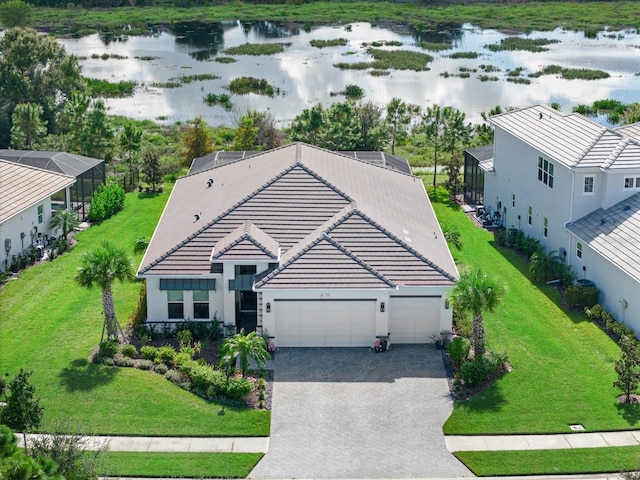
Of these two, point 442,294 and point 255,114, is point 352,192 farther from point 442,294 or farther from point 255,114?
point 255,114

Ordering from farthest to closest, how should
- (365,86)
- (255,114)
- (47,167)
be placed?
(365,86) < (255,114) < (47,167)

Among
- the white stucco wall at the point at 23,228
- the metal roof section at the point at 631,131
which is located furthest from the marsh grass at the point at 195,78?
the metal roof section at the point at 631,131

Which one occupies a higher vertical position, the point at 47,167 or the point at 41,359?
the point at 47,167

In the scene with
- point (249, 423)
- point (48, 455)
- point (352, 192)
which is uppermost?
point (352, 192)

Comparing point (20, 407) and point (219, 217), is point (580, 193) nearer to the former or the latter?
point (219, 217)

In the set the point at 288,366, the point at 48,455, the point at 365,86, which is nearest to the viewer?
the point at 48,455

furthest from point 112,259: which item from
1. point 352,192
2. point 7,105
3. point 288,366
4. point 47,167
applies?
point 7,105

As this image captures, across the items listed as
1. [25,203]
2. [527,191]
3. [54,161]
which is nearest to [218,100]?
[54,161]

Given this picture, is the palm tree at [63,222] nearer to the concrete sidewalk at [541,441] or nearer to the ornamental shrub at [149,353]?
the ornamental shrub at [149,353]
